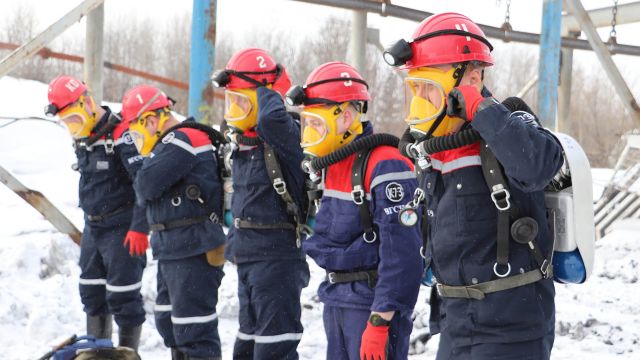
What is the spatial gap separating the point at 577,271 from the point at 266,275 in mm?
2270

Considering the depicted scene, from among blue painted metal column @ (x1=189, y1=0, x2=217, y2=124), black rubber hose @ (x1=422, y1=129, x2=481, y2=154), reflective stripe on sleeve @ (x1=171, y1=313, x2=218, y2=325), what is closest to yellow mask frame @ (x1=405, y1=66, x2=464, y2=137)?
black rubber hose @ (x1=422, y1=129, x2=481, y2=154)

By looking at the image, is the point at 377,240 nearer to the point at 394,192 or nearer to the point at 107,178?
the point at 394,192

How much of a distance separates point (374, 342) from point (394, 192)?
72cm

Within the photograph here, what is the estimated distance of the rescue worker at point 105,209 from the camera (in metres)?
5.98

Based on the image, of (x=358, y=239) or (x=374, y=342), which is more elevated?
(x=358, y=239)

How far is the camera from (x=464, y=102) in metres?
2.67

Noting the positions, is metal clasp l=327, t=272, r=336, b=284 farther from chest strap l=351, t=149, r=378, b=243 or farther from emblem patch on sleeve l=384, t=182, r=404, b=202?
emblem patch on sleeve l=384, t=182, r=404, b=202

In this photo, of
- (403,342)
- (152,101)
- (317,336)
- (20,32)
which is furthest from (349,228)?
(20,32)

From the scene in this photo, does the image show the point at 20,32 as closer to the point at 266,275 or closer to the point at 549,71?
the point at 549,71

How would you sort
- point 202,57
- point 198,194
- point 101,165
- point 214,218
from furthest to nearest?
point 202,57
point 101,165
point 214,218
point 198,194

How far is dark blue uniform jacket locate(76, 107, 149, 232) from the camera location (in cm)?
607

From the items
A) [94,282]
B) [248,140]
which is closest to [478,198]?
[248,140]

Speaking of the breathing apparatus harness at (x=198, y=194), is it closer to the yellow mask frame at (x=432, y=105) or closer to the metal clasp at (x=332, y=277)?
the metal clasp at (x=332, y=277)

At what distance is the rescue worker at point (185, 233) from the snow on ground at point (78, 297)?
1.15 meters
